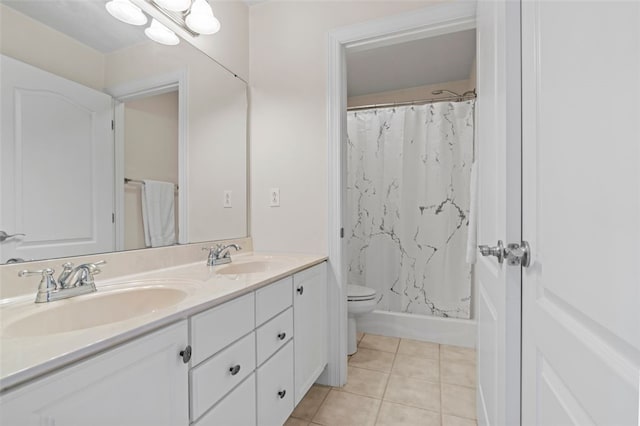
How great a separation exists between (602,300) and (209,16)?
1.93 meters

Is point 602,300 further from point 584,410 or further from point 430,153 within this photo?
point 430,153

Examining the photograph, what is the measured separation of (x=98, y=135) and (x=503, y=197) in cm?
143

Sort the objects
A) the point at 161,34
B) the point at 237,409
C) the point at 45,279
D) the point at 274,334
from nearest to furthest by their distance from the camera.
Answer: the point at 45,279 < the point at 237,409 < the point at 274,334 < the point at 161,34

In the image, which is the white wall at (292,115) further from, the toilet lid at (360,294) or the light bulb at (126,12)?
the light bulb at (126,12)

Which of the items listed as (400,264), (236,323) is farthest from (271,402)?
(400,264)

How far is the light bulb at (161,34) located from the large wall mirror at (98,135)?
34mm

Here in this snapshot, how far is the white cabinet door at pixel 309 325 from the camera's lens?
4.79 ft

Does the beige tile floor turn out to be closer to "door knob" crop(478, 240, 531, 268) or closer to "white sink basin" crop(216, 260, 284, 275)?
"white sink basin" crop(216, 260, 284, 275)

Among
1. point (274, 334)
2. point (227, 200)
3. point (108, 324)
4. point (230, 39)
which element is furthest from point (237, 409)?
point (230, 39)

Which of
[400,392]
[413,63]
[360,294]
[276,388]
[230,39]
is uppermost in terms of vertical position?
[413,63]

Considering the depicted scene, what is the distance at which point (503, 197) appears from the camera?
0.85 m

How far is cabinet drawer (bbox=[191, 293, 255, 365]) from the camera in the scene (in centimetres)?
86

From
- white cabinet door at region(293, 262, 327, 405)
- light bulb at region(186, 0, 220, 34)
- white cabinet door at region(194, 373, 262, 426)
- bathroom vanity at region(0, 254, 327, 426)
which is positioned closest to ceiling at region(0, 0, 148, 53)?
light bulb at region(186, 0, 220, 34)

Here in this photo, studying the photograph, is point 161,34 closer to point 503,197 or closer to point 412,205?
point 503,197
